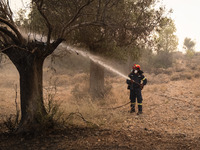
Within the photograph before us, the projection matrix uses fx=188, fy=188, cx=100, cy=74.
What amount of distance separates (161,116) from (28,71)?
546cm

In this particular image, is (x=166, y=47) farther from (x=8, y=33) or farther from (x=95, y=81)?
(x=8, y=33)

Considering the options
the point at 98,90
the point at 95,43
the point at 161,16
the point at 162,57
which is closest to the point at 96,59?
the point at 95,43

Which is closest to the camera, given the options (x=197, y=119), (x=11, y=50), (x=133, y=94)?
(x=11, y=50)

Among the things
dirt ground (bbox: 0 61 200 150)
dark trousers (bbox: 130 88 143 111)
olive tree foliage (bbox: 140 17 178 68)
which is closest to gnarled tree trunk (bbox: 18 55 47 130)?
dirt ground (bbox: 0 61 200 150)

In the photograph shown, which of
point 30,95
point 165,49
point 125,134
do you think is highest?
point 165,49

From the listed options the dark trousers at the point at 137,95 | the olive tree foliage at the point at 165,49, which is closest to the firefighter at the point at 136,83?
the dark trousers at the point at 137,95

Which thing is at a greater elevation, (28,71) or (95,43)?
(95,43)

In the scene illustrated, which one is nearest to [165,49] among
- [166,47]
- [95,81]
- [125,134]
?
[166,47]

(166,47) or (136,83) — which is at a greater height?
(166,47)

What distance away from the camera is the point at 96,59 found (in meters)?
10.6

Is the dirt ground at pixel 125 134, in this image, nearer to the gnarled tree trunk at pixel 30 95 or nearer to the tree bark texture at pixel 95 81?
the gnarled tree trunk at pixel 30 95

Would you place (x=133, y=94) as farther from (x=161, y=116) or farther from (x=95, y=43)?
(x=95, y=43)

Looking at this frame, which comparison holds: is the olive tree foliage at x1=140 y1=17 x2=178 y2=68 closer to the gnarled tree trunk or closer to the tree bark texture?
the tree bark texture

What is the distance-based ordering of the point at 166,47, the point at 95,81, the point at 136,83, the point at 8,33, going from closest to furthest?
the point at 8,33
the point at 136,83
the point at 95,81
the point at 166,47
